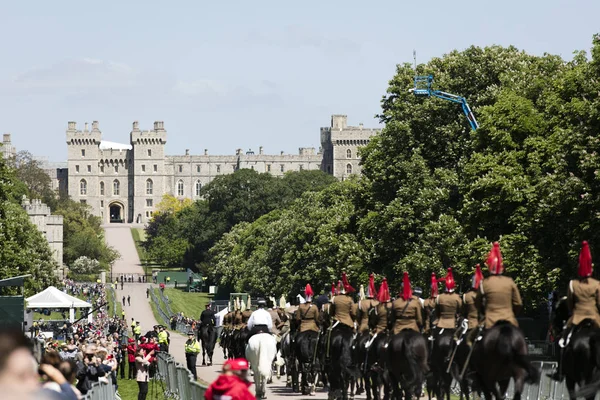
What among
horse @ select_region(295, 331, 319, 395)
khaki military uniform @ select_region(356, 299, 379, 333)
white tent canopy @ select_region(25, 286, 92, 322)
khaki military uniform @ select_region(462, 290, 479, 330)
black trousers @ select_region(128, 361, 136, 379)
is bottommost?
black trousers @ select_region(128, 361, 136, 379)

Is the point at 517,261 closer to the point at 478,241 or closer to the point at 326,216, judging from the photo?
the point at 478,241

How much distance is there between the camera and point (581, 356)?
16078 mm

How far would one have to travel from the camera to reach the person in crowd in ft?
39.1

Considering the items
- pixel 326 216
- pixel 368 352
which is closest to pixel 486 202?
pixel 368 352

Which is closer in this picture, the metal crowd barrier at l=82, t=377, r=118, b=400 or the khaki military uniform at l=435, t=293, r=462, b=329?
the metal crowd barrier at l=82, t=377, r=118, b=400

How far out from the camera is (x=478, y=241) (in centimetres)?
4400

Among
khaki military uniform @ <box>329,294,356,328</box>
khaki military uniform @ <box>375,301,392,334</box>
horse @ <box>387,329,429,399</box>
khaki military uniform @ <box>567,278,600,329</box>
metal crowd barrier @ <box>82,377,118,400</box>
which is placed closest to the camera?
khaki military uniform @ <box>567,278,600,329</box>

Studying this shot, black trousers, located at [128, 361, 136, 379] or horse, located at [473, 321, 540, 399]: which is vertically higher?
horse, located at [473, 321, 540, 399]

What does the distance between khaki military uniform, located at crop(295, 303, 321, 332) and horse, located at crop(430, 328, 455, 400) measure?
558cm

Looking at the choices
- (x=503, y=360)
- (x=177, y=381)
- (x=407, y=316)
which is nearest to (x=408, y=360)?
(x=407, y=316)

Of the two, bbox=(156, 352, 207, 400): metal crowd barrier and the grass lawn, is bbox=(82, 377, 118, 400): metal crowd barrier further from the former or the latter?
the grass lawn

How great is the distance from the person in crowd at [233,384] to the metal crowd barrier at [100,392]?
6370 mm

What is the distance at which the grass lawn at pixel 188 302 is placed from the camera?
347 ft

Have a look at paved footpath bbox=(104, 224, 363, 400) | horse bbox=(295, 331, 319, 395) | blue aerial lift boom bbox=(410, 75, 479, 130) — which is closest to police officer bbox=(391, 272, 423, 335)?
horse bbox=(295, 331, 319, 395)
